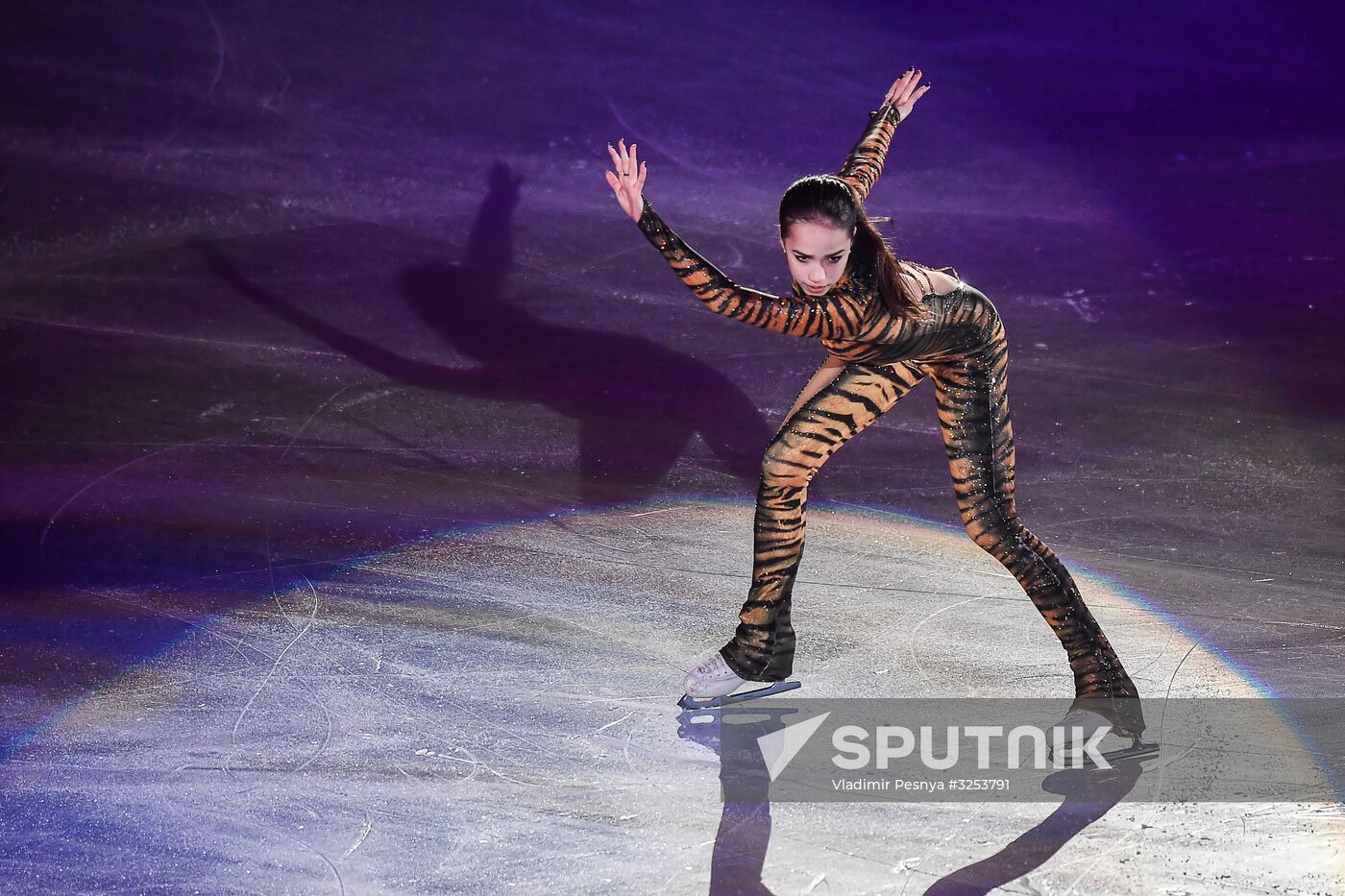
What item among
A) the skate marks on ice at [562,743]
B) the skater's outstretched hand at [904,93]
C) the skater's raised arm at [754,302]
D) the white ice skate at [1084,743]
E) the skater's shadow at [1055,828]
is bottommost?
the skate marks on ice at [562,743]

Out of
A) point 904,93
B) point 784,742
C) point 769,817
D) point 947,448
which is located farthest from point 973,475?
point 904,93

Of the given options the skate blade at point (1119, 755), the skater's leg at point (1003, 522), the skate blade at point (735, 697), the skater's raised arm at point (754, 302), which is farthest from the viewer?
the skate blade at point (735, 697)

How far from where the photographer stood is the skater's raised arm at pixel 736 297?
3.47m

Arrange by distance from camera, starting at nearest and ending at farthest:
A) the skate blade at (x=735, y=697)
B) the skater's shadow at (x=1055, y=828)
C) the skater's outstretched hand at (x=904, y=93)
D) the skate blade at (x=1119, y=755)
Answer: the skater's shadow at (x=1055, y=828) < the skate blade at (x=1119, y=755) < the skate blade at (x=735, y=697) < the skater's outstretched hand at (x=904, y=93)

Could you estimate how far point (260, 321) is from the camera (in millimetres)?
7055

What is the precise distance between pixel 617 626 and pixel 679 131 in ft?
13.9

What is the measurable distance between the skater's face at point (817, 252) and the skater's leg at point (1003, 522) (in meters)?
0.48

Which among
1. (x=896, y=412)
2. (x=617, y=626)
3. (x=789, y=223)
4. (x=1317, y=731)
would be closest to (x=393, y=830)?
(x=617, y=626)

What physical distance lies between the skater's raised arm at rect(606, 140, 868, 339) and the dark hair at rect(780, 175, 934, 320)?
0.07 m

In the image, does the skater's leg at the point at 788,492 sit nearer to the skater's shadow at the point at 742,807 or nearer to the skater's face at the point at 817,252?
the skater's shadow at the point at 742,807

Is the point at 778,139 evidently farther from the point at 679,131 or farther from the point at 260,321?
the point at 260,321

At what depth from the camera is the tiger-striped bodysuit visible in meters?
3.76

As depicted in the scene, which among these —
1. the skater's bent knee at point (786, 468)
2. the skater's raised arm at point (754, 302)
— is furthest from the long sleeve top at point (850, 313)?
the skater's bent knee at point (786, 468)

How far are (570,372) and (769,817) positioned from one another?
3.54m
